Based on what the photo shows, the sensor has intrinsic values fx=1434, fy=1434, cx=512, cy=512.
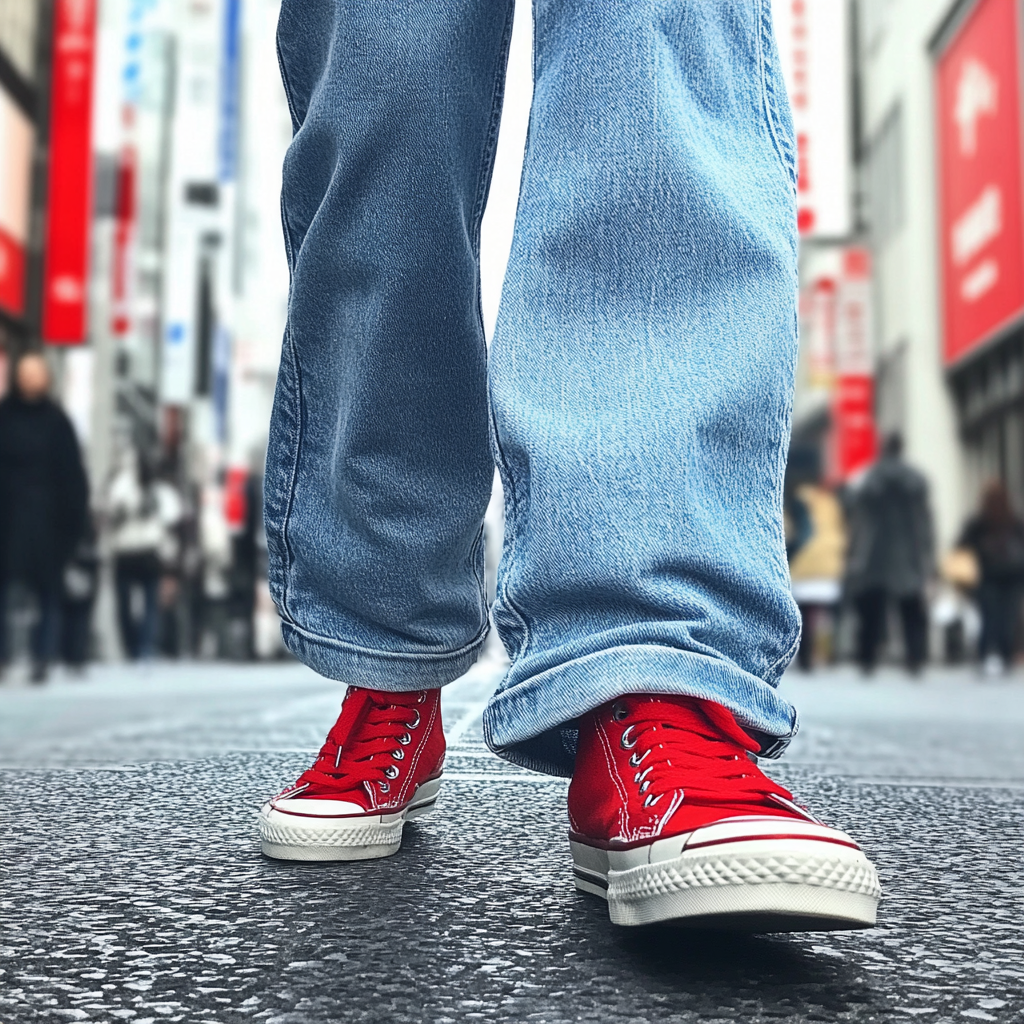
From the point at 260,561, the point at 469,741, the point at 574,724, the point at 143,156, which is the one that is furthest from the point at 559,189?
the point at 143,156

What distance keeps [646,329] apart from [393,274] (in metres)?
0.33

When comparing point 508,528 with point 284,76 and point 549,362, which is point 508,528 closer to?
point 549,362

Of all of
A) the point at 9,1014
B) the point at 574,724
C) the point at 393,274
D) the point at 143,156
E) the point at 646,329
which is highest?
the point at 143,156

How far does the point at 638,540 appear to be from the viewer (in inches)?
41.0

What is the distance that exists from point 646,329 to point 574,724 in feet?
1.02

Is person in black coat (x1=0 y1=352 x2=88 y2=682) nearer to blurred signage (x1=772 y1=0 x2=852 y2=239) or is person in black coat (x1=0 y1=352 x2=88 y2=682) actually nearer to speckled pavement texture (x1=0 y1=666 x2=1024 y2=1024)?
speckled pavement texture (x1=0 y1=666 x2=1024 y2=1024)

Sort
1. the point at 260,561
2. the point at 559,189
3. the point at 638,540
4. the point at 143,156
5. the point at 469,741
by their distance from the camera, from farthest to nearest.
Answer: the point at 143,156, the point at 260,561, the point at 469,741, the point at 559,189, the point at 638,540

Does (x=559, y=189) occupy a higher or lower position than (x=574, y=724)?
higher

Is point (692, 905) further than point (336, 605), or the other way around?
point (336, 605)

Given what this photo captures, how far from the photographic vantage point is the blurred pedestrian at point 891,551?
908 centimetres

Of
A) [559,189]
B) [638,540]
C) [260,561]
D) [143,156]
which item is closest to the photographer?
[638,540]

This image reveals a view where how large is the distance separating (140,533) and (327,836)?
8117 millimetres

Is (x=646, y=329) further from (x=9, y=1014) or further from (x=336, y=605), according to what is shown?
(x=9, y=1014)

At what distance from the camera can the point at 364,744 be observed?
1.33 metres
